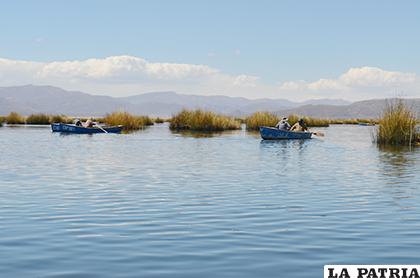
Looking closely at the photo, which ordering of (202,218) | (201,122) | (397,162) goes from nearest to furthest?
1. (202,218)
2. (397,162)
3. (201,122)

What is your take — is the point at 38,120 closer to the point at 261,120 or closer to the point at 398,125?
the point at 261,120

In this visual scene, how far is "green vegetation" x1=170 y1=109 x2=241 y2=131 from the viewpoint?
56.8 meters

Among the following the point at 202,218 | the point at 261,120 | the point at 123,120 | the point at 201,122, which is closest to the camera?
the point at 202,218

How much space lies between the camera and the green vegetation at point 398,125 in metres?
33.1

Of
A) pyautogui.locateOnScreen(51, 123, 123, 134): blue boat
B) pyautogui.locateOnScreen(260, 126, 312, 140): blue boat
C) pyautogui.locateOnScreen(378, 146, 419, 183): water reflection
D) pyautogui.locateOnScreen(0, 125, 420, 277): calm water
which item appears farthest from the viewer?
pyautogui.locateOnScreen(51, 123, 123, 134): blue boat

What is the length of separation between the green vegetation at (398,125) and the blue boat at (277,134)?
583cm

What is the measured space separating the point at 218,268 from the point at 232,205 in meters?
5.26

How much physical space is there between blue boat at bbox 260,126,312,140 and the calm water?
614 inches

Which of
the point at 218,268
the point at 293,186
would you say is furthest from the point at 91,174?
the point at 218,268

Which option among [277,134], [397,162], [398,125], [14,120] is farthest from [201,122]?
→ [397,162]

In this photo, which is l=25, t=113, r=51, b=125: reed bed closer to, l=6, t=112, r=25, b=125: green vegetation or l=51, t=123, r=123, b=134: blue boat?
l=6, t=112, r=25, b=125: green vegetation

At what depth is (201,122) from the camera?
56.7 m

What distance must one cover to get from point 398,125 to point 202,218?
24998 millimetres

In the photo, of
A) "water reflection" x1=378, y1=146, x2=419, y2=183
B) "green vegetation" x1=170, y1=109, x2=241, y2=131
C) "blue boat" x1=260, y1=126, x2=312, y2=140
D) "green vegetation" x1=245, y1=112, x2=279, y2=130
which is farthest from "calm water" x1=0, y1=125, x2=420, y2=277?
"green vegetation" x1=245, y1=112, x2=279, y2=130
